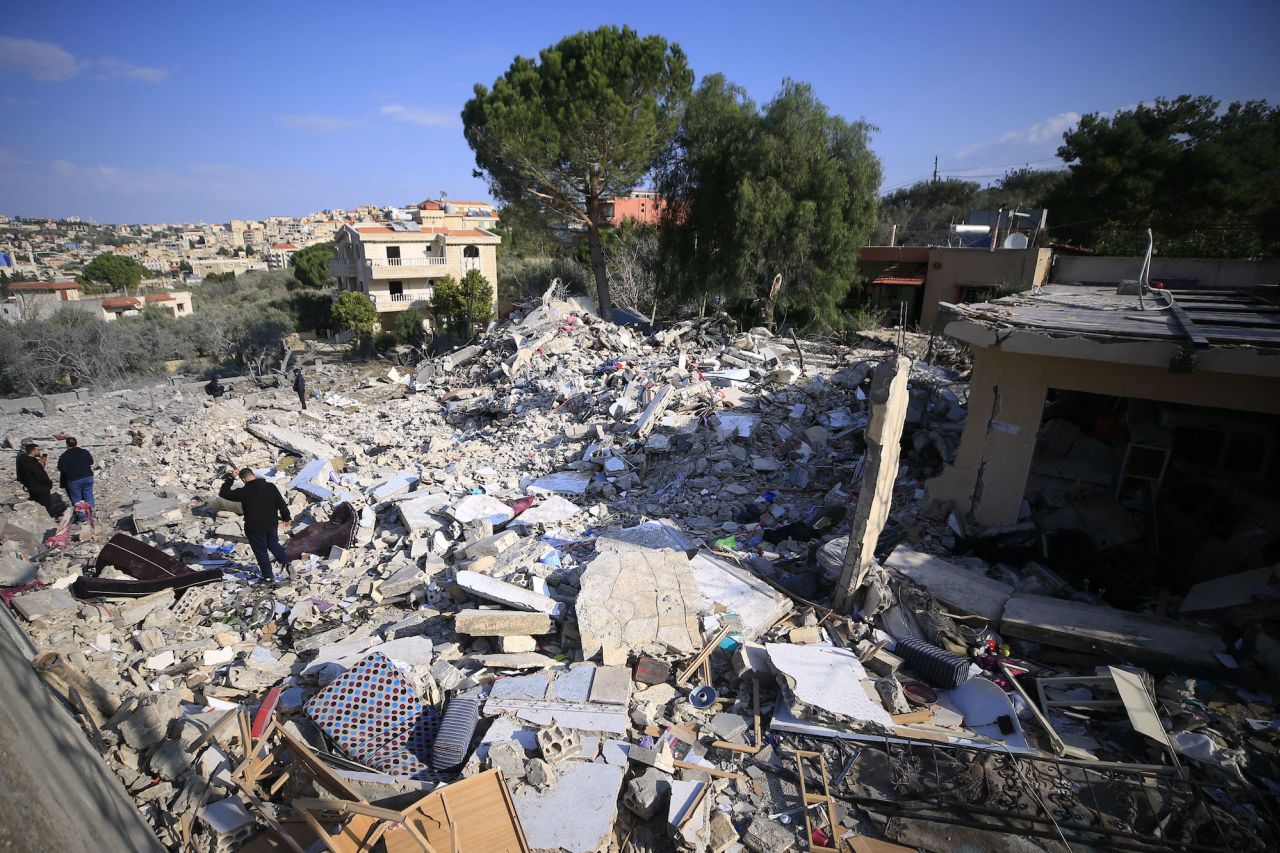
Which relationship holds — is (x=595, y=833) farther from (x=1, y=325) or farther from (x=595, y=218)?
(x=1, y=325)

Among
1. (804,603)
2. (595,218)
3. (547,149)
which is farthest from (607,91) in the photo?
(804,603)

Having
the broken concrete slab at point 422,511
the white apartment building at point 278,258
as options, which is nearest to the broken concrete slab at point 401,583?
the broken concrete slab at point 422,511

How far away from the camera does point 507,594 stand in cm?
504

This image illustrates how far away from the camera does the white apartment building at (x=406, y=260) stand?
27.1m

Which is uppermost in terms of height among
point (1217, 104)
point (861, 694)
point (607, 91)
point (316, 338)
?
point (1217, 104)

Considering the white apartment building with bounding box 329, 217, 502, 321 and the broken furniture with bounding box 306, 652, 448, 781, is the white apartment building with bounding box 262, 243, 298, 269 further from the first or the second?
the broken furniture with bounding box 306, 652, 448, 781

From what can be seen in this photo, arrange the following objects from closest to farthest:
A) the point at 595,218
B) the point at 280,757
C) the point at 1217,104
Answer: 1. the point at 280,757
2. the point at 595,218
3. the point at 1217,104

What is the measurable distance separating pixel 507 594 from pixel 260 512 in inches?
113

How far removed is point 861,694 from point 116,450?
464 inches

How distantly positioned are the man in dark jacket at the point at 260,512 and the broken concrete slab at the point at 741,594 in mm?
4242

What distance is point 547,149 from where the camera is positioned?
16.4 meters

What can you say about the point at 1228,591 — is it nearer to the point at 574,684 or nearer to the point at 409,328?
the point at 574,684

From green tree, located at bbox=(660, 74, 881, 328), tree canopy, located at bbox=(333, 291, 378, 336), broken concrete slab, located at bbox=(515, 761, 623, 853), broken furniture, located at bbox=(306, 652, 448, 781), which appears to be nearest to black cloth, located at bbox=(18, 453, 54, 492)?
broken furniture, located at bbox=(306, 652, 448, 781)

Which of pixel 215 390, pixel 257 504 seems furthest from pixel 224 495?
pixel 215 390
